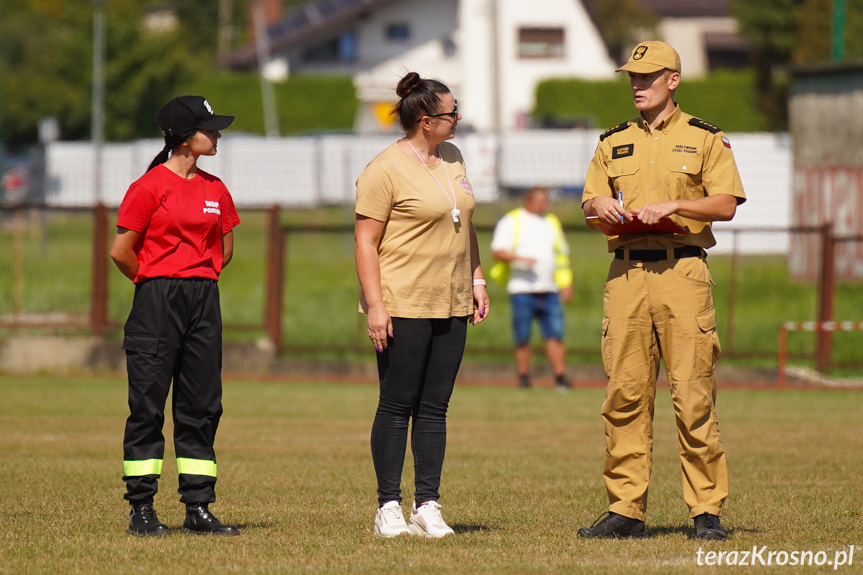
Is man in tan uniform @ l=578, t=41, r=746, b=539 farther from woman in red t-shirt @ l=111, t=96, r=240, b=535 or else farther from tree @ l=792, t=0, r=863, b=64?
tree @ l=792, t=0, r=863, b=64

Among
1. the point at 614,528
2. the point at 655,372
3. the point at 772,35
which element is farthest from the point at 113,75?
the point at 614,528

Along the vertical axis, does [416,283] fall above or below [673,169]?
below

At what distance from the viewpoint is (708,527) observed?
6.28 meters

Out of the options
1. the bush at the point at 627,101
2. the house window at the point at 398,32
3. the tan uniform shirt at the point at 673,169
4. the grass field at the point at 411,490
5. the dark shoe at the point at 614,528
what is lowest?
the grass field at the point at 411,490

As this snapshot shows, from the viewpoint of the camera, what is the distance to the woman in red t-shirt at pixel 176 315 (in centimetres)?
639

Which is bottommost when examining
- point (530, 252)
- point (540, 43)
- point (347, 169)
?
point (530, 252)

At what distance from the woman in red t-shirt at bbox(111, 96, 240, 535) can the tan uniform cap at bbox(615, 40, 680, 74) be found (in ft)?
6.83

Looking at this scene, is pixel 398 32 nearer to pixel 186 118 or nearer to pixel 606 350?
pixel 186 118

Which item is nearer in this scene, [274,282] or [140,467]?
[140,467]

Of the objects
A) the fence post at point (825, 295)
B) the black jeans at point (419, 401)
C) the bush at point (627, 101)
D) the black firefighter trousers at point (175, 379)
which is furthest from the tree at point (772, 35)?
the black firefighter trousers at point (175, 379)

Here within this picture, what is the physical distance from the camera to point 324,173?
95.0 ft

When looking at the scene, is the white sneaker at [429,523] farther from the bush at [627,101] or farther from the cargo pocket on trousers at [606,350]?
the bush at [627,101]

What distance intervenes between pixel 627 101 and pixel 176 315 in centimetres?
4515

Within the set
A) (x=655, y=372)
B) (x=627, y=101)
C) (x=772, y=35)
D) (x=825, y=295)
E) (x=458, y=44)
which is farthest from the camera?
(x=458, y=44)
